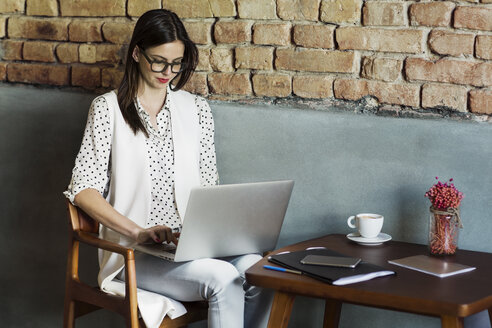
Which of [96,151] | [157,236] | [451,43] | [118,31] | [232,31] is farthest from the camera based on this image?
[118,31]

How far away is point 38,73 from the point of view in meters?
2.91

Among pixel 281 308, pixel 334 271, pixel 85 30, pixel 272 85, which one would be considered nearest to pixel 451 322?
pixel 334 271

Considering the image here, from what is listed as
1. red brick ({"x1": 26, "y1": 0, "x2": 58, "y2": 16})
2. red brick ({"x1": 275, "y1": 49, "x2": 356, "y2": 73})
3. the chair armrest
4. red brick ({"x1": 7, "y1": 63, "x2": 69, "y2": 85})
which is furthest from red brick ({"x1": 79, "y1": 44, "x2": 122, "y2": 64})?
the chair armrest

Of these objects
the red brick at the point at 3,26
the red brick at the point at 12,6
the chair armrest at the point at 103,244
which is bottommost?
the chair armrest at the point at 103,244

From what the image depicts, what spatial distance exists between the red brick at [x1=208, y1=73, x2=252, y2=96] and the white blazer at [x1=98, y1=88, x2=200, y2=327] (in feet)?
0.50

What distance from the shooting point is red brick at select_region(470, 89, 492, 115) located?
7.18ft

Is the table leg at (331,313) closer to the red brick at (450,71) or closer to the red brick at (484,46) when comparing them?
the red brick at (450,71)

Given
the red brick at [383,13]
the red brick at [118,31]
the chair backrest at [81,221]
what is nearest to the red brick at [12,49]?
the red brick at [118,31]

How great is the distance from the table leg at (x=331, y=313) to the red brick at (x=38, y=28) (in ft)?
5.22

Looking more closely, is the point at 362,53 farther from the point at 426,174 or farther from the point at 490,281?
the point at 490,281

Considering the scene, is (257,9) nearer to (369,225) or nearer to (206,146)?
(206,146)

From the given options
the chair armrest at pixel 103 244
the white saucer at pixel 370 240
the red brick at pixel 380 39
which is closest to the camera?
the chair armrest at pixel 103 244

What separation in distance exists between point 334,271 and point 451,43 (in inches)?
36.9

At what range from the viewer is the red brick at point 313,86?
2410mm
